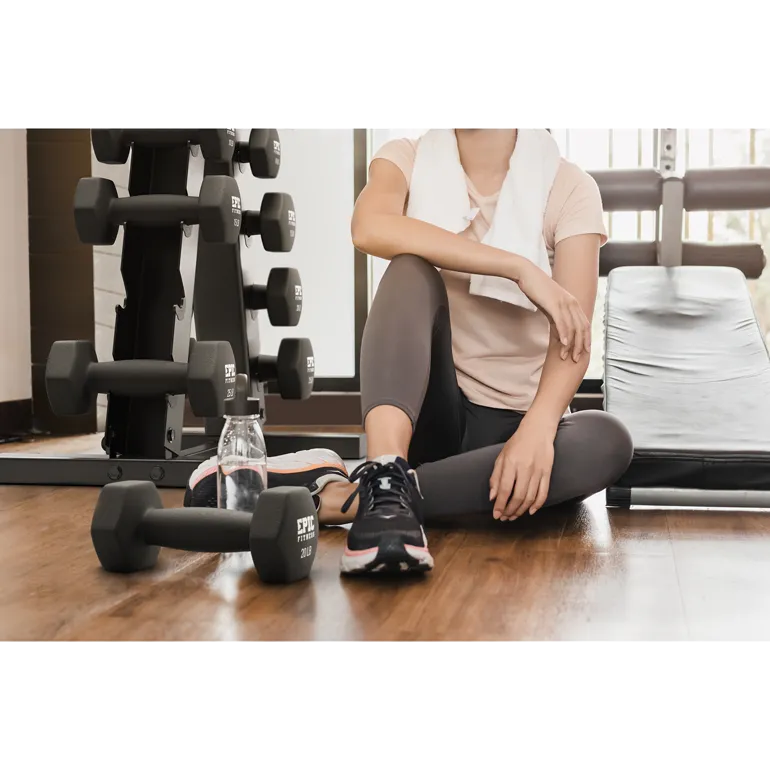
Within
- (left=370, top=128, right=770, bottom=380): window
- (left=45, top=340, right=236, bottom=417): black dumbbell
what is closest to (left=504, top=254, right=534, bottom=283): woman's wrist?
(left=45, top=340, right=236, bottom=417): black dumbbell

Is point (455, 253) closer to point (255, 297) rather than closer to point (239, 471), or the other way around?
point (239, 471)

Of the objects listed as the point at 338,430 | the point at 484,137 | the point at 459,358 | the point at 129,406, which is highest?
the point at 484,137

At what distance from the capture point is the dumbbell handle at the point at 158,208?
2152 mm

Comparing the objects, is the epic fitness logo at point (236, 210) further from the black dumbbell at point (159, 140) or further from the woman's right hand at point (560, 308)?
the woman's right hand at point (560, 308)

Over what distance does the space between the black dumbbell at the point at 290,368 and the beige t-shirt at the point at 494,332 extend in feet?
3.25

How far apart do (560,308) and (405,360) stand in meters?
0.25

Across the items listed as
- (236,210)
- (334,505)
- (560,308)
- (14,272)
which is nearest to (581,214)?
(560,308)

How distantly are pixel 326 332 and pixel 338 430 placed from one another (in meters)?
0.56

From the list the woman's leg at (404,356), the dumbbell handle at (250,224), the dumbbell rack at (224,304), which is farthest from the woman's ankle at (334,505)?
the dumbbell handle at (250,224)

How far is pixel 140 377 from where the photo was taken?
2.11m

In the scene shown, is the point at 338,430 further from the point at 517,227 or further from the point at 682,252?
the point at 517,227

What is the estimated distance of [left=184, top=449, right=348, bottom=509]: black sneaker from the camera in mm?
1614
